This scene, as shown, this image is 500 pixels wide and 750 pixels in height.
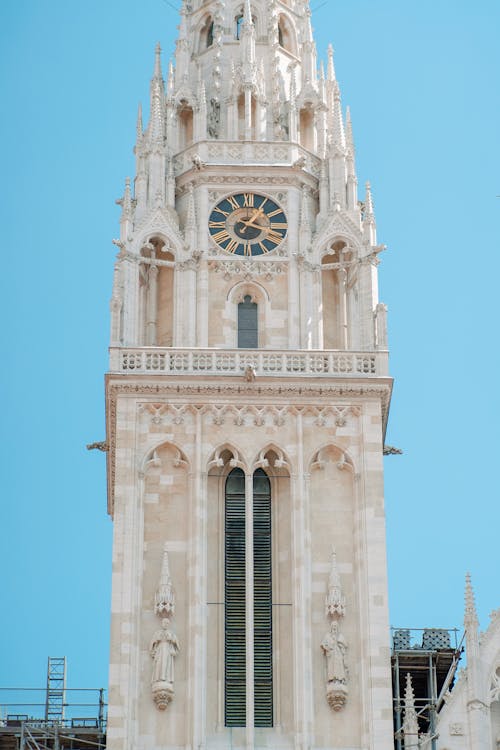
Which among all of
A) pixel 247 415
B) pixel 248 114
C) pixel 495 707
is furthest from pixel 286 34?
pixel 495 707

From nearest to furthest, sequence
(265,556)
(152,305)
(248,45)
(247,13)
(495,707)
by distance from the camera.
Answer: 1. (495,707)
2. (265,556)
3. (152,305)
4. (248,45)
5. (247,13)

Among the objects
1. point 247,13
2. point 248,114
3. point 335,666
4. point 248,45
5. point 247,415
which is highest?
point 247,13

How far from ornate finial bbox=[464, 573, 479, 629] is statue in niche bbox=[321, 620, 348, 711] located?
8.29 feet

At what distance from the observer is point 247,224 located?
171ft

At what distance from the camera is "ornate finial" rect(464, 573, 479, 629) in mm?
47188

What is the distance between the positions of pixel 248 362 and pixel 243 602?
5.19 metres

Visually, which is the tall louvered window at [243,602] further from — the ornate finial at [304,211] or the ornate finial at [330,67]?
the ornate finial at [330,67]

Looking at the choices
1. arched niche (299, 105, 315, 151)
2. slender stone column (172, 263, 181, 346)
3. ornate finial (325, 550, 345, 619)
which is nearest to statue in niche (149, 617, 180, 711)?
ornate finial (325, 550, 345, 619)

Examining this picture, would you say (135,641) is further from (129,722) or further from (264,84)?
(264,84)

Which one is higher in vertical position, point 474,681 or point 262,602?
point 262,602

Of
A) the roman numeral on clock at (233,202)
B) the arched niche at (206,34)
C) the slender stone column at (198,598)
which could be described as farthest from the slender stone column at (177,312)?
the arched niche at (206,34)

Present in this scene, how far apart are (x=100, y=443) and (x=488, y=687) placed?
10481 millimetres

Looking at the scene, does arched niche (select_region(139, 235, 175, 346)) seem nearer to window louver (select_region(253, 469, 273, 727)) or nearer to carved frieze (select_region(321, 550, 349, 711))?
window louver (select_region(253, 469, 273, 727))

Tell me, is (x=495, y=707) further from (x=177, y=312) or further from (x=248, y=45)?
(x=248, y=45)
